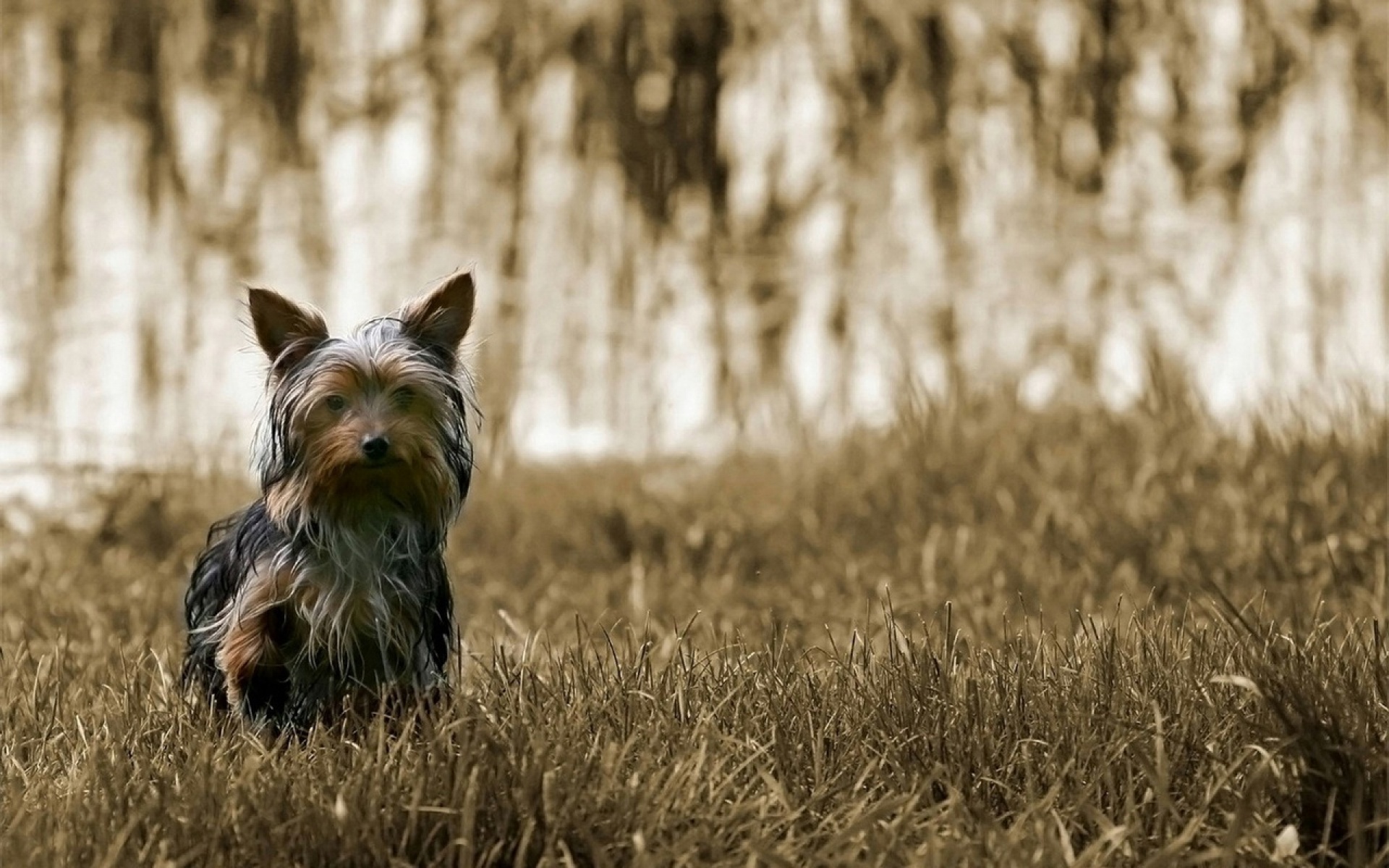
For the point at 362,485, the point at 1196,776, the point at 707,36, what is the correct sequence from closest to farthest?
the point at 1196,776, the point at 362,485, the point at 707,36

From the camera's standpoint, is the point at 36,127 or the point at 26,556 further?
the point at 36,127

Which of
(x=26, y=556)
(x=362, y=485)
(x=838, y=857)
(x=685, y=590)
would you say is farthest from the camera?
(x=26, y=556)

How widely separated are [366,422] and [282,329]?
1.20 ft

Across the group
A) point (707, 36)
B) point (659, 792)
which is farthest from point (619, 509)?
point (659, 792)

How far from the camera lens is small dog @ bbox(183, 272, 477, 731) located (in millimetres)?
3143

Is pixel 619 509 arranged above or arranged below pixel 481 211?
below

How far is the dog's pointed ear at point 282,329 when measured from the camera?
10.7ft

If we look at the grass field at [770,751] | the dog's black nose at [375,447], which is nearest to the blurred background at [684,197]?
the grass field at [770,751]

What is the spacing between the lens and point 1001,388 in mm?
7340

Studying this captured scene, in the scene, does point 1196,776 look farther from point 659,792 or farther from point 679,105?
point 679,105

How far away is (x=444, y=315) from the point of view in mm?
3350

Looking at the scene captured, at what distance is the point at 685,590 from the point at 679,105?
3425 mm

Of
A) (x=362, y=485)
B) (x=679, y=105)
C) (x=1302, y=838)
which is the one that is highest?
(x=679, y=105)

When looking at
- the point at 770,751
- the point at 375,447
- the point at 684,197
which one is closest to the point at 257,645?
the point at 375,447
